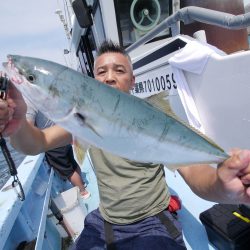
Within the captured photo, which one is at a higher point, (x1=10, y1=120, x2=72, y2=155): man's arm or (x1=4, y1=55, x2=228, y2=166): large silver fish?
(x1=4, y1=55, x2=228, y2=166): large silver fish

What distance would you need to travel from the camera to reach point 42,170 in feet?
13.2

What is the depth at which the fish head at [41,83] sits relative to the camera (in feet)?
3.46

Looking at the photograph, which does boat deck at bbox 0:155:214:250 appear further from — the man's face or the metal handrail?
the metal handrail

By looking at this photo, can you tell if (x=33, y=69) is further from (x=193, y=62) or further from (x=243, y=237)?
(x=243, y=237)

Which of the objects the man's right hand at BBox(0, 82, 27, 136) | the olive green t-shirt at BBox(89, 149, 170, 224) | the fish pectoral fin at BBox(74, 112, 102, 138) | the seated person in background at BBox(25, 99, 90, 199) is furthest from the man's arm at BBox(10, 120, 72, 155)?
the seated person in background at BBox(25, 99, 90, 199)

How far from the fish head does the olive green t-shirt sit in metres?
0.89

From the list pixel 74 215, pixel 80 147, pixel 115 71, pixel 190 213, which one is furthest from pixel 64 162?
pixel 80 147

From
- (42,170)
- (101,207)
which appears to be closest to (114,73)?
(101,207)

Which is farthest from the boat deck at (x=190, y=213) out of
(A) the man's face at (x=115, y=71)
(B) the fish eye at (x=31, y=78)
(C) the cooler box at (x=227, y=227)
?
(B) the fish eye at (x=31, y=78)

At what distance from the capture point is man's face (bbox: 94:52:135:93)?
1.90 metres

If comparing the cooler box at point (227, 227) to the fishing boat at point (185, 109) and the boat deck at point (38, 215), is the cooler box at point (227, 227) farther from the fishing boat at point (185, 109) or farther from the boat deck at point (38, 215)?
the boat deck at point (38, 215)

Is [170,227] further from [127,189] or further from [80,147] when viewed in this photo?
[80,147]

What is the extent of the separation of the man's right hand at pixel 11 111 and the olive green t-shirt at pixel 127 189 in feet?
2.42

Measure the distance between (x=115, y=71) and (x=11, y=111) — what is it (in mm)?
903
